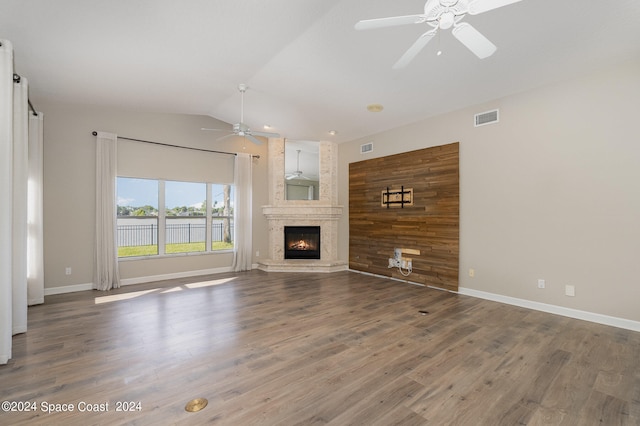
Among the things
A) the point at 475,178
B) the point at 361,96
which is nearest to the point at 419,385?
the point at 475,178

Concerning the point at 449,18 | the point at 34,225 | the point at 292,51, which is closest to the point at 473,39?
the point at 449,18

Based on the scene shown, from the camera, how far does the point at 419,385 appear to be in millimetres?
2207

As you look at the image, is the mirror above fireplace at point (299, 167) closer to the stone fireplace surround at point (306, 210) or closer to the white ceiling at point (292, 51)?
the stone fireplace surround at point (306, 210)

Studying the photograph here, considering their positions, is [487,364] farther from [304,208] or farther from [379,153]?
[304,208]

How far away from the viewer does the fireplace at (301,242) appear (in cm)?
721

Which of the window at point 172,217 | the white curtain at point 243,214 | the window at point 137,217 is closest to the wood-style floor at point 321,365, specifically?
the window at point 137,217

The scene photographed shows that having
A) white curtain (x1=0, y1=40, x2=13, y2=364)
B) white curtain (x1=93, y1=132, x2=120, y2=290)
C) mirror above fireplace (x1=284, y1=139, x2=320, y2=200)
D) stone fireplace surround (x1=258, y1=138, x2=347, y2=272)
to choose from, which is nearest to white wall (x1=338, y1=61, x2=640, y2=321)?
stone fireplace surround (x1=258, y1=138, x2=347, y2=272)

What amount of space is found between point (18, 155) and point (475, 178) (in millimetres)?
6031

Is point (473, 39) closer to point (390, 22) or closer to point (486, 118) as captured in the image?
point (390, 22)

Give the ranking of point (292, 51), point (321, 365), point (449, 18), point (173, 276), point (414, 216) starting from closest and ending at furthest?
point (449, 18) < point (321, 365) < point (292, 51) < point (414, 216) < point (173, 276)

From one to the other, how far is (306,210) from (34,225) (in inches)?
188

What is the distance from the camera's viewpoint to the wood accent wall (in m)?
4.99

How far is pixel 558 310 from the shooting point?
12.6 ft

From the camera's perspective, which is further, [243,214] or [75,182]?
[243,214]
